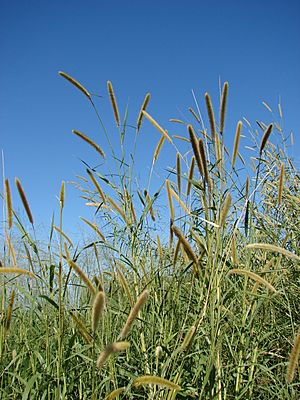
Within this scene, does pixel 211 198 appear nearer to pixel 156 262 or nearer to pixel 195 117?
pixel 156 262

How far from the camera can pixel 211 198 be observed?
5.63 ft

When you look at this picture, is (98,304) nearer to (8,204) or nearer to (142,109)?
(8,204)

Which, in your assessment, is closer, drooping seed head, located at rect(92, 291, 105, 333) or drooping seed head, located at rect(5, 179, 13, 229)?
drooping seed head, located at rect(92, 291, 105, 333)

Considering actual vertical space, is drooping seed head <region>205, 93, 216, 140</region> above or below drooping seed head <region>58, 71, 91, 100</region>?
below

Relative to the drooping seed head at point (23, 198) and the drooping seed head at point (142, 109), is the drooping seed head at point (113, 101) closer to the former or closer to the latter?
the drooping seed head at point (142, 109)

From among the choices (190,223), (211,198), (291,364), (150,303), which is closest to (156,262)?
(150,303)

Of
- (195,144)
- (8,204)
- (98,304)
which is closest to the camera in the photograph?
(98,304)

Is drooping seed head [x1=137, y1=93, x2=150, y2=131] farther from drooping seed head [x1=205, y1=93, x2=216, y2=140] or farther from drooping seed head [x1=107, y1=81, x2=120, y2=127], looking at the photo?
drooping seed head [x1=205, y1=93, x2=216, y2=140]

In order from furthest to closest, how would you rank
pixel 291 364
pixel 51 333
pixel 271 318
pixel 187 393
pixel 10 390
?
pixel 271 318 < pixel 51 333 < pixel 10 390 < pixel 187 393 < pixel 291 364

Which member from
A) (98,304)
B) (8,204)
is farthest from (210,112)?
(98,304)

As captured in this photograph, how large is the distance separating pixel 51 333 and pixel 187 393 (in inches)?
28.8

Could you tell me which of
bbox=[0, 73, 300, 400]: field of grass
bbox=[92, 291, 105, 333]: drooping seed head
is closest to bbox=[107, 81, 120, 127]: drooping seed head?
bbox=[0, 73, 300, 400]: field of grass

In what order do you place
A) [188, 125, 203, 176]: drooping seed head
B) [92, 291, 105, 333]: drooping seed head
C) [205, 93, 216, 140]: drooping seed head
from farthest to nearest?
[205, 93, 216, 140]: drooping seed head → [188, 125, 203, 176]: drooping seed head → [92, 291, 105, 333]: drooping seed head

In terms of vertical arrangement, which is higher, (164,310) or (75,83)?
(75,83)
